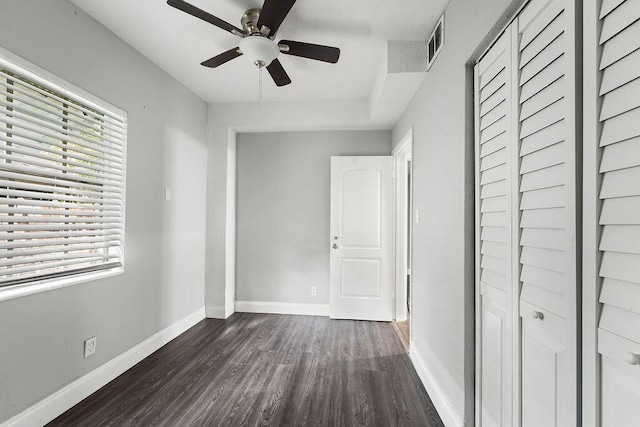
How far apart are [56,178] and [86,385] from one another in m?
1.39

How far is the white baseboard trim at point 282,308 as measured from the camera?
397 centimetres

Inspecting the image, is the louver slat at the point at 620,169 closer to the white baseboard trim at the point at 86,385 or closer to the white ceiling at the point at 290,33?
the white ceiling at the point at 290,33

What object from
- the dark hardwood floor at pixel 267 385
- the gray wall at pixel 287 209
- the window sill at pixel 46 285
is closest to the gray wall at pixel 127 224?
the window sill at pixel 46 285

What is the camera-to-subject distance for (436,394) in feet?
6.80

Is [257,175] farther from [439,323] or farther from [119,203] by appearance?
[439,323]

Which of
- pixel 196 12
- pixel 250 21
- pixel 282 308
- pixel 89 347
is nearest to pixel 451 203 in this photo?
pixel 250 21

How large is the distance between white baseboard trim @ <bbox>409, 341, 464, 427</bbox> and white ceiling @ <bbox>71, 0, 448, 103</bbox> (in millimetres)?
2460

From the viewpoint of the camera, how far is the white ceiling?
6.75ft

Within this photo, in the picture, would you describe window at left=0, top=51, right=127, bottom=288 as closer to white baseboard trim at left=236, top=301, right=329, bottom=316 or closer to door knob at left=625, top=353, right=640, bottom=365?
white baseboard trim at left=236, top=301, right=329, bottom=316

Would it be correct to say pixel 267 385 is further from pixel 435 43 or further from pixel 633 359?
pixel 435 43

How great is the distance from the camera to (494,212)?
1495mm

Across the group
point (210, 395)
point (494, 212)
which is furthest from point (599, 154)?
point (210, 395)

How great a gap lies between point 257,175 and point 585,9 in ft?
11.7

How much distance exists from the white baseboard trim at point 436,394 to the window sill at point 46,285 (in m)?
2.43
